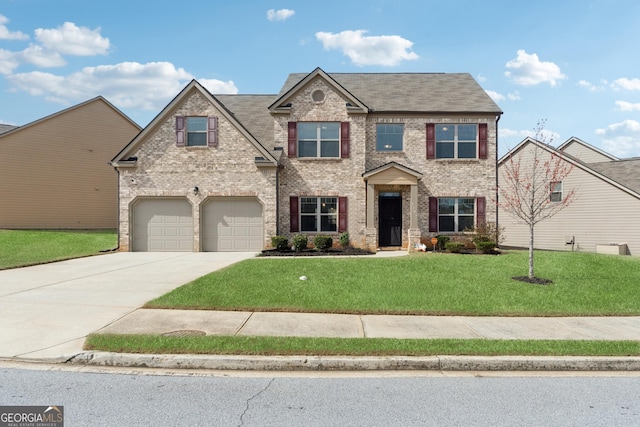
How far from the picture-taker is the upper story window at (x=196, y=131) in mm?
19672

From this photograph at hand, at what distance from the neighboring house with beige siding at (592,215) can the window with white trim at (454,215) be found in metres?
3.57

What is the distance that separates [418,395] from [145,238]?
18218mm

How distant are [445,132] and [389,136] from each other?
112 inches

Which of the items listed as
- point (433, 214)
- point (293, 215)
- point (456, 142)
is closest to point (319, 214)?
point (293, 215)

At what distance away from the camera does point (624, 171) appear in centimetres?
2516

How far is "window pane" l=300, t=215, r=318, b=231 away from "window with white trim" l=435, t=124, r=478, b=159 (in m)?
7.08

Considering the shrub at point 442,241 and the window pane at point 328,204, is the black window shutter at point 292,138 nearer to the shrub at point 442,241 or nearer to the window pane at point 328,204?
the window pane at point 328,204

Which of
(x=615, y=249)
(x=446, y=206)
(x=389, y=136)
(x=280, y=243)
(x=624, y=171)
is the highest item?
(x=389, y=136)

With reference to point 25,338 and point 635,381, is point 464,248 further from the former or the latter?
point 25,338

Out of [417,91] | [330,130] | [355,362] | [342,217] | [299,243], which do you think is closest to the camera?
[355,362]

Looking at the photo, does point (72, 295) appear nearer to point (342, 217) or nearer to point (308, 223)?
point (308, 223)

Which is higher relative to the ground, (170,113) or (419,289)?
(170,113)

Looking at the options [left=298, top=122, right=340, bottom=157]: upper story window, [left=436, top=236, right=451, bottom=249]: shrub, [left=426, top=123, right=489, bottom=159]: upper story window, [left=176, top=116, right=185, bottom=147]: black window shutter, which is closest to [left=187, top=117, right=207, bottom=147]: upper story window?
[left=176, top=116, right=185, bottom=147]: black window shutter

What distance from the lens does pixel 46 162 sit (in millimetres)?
26953
